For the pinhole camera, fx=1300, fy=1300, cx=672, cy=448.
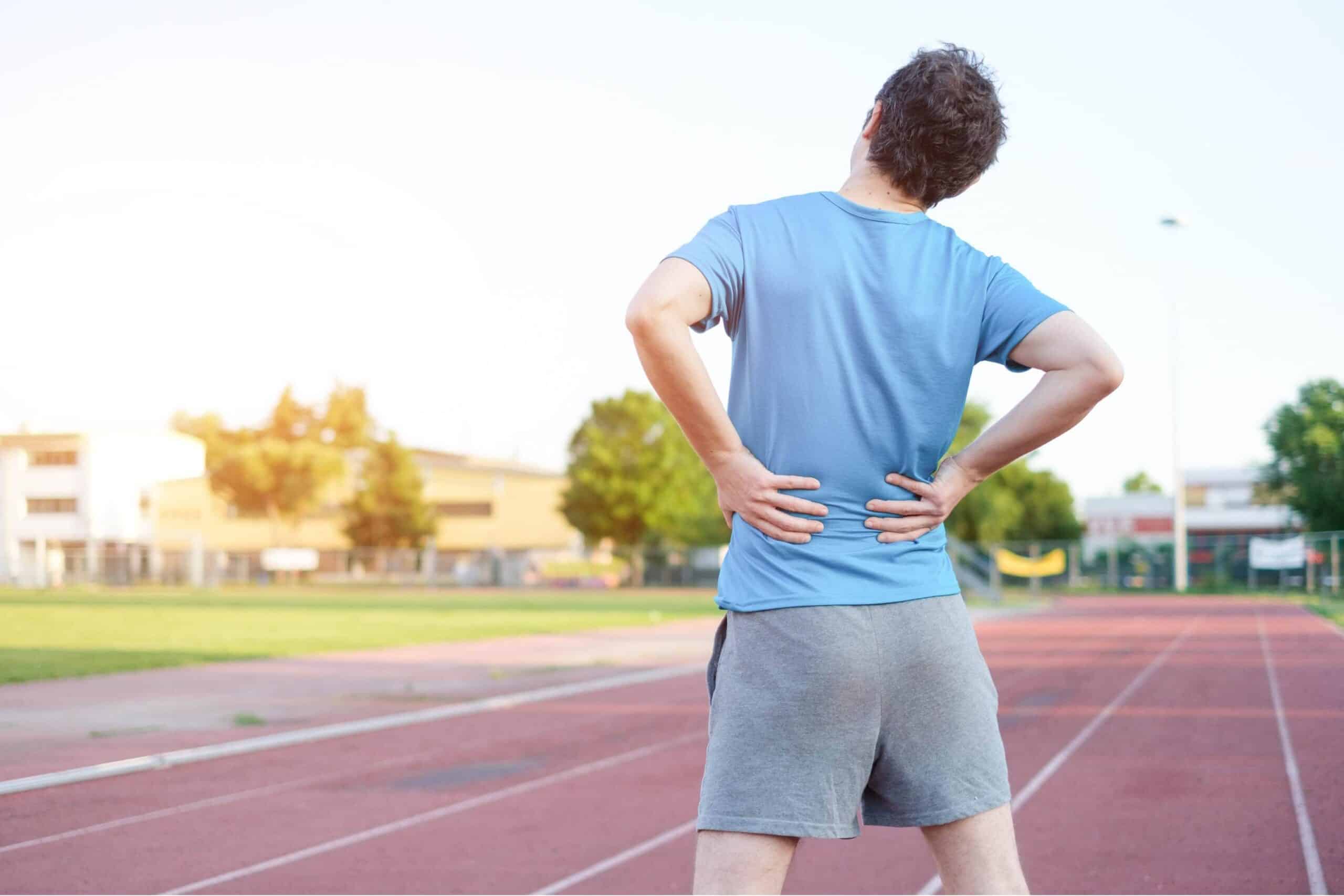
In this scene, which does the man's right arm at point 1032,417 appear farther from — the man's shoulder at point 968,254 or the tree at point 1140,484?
the tree at point 1140,484

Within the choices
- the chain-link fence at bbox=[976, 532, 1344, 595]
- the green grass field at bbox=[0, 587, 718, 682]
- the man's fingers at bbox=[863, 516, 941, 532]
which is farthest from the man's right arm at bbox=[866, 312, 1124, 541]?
the chain-link fence at bbox=[976, 532, 1344, 595]

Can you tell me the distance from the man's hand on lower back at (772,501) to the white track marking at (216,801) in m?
5.69

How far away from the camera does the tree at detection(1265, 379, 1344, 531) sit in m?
50.0

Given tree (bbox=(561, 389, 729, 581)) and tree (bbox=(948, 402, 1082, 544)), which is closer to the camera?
tree (bbox=(948, 402, 1082, 544))

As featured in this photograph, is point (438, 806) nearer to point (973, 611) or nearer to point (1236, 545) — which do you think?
point (973, 611)

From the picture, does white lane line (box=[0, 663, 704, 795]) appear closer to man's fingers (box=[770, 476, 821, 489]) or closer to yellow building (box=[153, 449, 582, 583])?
man's fingers (box=[770, 476, 821, 489])

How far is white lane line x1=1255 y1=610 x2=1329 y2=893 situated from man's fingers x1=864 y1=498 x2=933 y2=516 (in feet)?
14.9

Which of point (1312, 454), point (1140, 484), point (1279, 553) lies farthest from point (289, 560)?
point (1140, 484)

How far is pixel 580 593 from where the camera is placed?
5422 centimetres

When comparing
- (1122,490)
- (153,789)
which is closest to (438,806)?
(153,789)

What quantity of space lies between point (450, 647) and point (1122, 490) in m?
135

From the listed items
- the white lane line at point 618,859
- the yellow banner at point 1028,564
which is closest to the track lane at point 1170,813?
the white lane line at point 618,859

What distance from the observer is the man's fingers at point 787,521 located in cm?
196

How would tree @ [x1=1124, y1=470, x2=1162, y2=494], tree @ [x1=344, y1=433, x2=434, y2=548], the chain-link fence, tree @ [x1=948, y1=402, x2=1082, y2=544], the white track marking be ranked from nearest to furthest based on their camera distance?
1. the white track marking
2. the chain-link fence
3. tree @ [x1=948, y1=402, x2=1082, y2=544]
4. tree @ [x1=344, y1=433, x2=434, y2=548]
5. tree @ [x1=1124, y1=470, x2=1162, y2=494]
